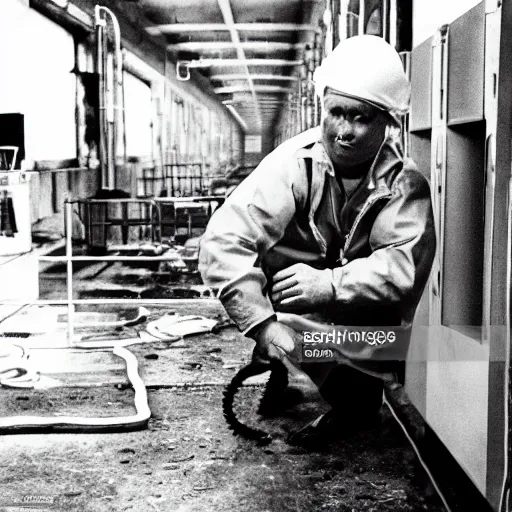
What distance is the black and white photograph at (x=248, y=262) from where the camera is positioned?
170 centimetres

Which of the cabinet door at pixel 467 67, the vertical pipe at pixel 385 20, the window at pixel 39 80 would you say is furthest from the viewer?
the window at pixel 39 80

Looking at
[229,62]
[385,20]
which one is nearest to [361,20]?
[385,20]

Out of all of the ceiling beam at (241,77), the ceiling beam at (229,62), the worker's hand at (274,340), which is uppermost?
the ceiling beam at (229,62)

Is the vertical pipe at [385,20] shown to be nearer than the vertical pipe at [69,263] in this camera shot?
Yes

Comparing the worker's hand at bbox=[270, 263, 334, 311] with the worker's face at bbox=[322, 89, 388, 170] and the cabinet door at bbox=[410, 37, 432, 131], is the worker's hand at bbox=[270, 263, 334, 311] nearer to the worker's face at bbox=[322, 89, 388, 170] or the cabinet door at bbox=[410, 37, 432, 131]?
the worker's face at bbox=[322, 89, 388, 170]

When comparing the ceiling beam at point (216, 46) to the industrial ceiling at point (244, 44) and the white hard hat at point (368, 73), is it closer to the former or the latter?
the industrial ceiling at point (244, 44)

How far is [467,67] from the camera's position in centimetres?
164

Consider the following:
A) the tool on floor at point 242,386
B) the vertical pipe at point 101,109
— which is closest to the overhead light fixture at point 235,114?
the vertical pipe at point 101,109

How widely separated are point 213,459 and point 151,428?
0.15m

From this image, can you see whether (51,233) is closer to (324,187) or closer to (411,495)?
(324,187)

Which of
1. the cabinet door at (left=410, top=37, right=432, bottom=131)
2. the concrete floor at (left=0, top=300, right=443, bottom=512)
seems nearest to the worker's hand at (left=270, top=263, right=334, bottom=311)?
the concrete floor at (left=0, top=300, right=443, bottom=512)

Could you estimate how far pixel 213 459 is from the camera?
177cm

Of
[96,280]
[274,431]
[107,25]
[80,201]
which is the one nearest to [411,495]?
[274,431]

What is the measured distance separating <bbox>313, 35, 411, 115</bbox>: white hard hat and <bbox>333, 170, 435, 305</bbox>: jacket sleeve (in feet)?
0.52
